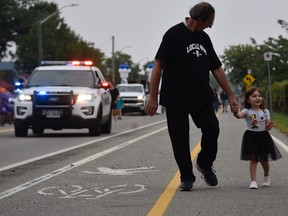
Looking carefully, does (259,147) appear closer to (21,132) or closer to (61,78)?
(61,78)

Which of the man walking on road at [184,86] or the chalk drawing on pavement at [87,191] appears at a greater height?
the man walking on road at [184,86]

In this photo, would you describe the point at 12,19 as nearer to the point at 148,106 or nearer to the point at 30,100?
the point at 30,100

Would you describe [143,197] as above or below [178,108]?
below

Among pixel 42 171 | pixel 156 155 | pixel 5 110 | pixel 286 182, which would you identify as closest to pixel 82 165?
pixel 42 171

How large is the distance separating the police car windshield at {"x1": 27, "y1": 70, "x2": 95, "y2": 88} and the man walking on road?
14363 mm

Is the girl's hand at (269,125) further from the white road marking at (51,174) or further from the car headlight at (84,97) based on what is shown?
the car headlight at (84,97)

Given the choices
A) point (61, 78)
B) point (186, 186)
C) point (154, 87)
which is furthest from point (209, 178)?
point (61, 78)

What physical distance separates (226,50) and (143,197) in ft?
307

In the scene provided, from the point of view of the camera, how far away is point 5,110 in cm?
3691

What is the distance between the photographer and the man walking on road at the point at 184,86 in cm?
1011

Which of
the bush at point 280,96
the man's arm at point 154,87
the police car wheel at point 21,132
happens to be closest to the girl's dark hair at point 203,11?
the man's arm at point 154,87

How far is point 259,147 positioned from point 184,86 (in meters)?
1.16

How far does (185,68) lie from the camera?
10141 mm

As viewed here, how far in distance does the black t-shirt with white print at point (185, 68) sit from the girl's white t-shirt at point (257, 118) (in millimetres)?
563
